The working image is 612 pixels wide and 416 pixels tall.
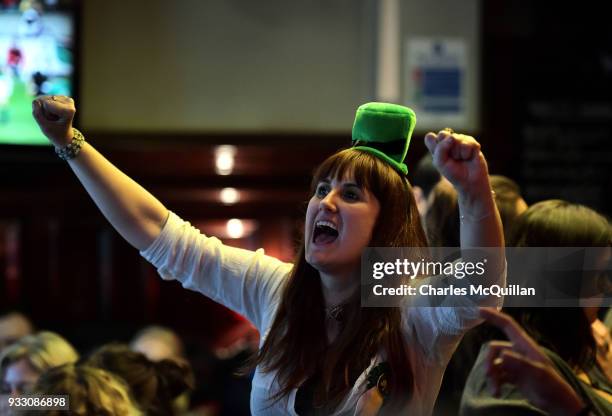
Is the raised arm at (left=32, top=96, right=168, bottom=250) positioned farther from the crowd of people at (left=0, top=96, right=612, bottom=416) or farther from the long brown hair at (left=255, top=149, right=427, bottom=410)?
the long brown hair at (left=255, top=149, right=427, bottom=410)

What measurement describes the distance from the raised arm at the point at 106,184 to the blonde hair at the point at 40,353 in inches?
18.1

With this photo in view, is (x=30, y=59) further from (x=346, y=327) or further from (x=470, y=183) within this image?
(x=470, y=183)

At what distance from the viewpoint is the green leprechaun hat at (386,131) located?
60.8 inches

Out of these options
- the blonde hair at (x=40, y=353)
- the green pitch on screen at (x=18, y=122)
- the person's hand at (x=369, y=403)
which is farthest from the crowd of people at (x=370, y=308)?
the green pitch on screen at (x=18, y=122)

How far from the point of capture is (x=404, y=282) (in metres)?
1.49

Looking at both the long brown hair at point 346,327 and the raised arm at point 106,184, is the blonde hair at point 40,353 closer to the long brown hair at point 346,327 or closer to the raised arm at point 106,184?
the raised arm at point 106,184

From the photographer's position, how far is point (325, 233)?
1.50m

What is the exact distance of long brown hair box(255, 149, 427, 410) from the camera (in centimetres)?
147

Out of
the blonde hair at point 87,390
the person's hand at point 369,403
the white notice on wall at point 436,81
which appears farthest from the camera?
the white notice on wall at point 436,81

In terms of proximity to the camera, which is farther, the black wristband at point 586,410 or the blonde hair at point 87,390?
the blonde hair at point 87,390

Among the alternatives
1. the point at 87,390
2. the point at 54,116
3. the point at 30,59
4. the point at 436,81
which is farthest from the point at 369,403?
the point at 436,81

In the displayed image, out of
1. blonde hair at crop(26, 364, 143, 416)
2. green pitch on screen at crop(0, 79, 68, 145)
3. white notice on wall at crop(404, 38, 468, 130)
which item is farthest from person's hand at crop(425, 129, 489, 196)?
white notice on wall at crop(404, 38, 468, 130)

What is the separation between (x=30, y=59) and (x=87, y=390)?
205 cm

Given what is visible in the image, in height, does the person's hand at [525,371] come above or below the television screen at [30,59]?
below
